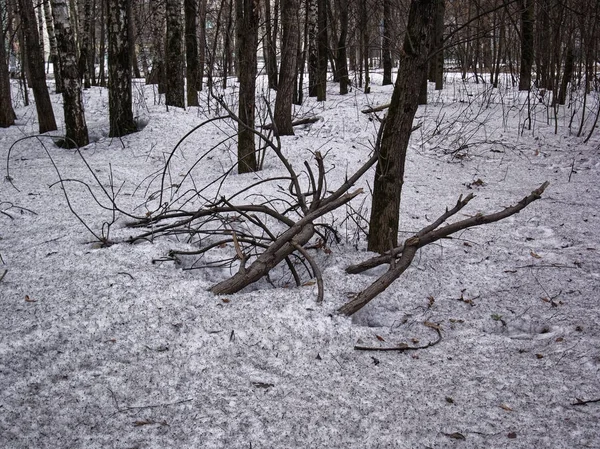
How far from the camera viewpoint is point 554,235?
395 cm

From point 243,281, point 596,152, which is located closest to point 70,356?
point 243,281

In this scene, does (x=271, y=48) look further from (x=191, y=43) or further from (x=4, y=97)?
(x=4, y=97)

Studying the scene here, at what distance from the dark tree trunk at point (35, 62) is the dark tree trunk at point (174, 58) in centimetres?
208

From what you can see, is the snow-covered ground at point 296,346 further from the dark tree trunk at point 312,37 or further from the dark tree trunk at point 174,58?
the dark tree trunk at point 312,37

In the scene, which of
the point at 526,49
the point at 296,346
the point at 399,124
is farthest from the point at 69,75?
the point at 526,49

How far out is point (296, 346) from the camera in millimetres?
2221

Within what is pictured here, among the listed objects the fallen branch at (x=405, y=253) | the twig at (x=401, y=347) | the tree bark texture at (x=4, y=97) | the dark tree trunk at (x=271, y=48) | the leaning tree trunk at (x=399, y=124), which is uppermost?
the dark tree trunk at (x=271, y=48)

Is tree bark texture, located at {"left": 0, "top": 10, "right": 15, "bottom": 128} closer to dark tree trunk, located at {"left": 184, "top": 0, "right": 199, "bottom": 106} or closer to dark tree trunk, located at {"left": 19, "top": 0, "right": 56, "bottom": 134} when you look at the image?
dark tree trunk, located at {"left": 19, "top": 0, "right": 56, "bottom": 134}

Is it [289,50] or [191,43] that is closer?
[289,50]

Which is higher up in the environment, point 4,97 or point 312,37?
point 312,37

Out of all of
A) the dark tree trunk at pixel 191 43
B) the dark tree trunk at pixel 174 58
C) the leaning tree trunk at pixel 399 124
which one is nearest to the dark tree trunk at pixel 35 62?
the dark tree trunk at pixel 174 58

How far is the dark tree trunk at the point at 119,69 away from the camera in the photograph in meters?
6.93

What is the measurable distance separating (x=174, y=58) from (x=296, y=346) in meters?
7.85

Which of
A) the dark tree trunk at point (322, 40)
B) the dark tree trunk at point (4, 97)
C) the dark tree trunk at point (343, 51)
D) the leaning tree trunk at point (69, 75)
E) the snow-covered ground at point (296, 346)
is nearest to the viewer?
the snow-covered ground at point (296, 346)
